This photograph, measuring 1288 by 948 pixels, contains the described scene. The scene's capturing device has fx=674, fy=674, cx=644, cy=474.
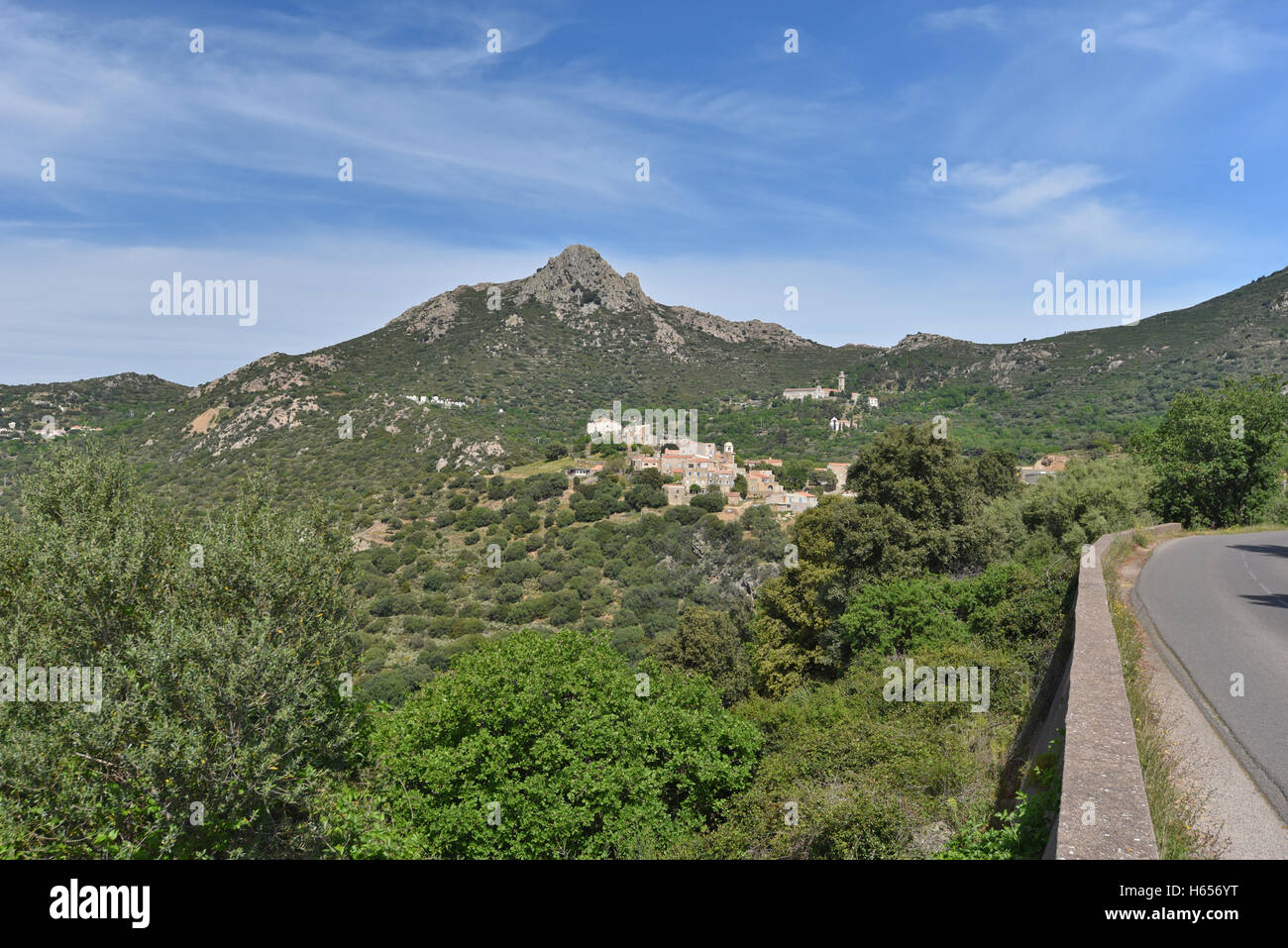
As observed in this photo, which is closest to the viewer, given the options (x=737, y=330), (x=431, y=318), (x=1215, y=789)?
(x=1215, y=789)

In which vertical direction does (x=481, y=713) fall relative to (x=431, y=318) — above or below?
below

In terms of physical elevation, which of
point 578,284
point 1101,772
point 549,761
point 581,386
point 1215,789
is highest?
point 578,284

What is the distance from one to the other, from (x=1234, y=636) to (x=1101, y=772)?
25.8ft

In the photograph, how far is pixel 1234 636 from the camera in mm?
10211

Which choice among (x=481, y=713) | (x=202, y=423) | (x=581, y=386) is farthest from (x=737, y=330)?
(x=481, y=713)

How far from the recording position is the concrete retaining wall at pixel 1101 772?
154 inches

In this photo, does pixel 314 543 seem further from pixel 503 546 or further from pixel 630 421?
pixel 630 421

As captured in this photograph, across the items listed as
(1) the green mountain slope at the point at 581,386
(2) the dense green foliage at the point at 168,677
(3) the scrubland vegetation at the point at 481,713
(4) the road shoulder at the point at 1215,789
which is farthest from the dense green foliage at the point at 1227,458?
(1) the green mountain slope at the point at 581,386

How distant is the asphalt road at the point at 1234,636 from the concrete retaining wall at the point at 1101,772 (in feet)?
3.97

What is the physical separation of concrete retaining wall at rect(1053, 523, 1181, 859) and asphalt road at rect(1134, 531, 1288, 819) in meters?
1.21

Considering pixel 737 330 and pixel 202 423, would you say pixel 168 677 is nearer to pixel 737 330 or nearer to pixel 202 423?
pixel 202 423

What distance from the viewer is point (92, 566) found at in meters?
11.1

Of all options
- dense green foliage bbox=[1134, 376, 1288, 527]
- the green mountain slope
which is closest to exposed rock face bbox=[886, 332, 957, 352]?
the green mountain slope
